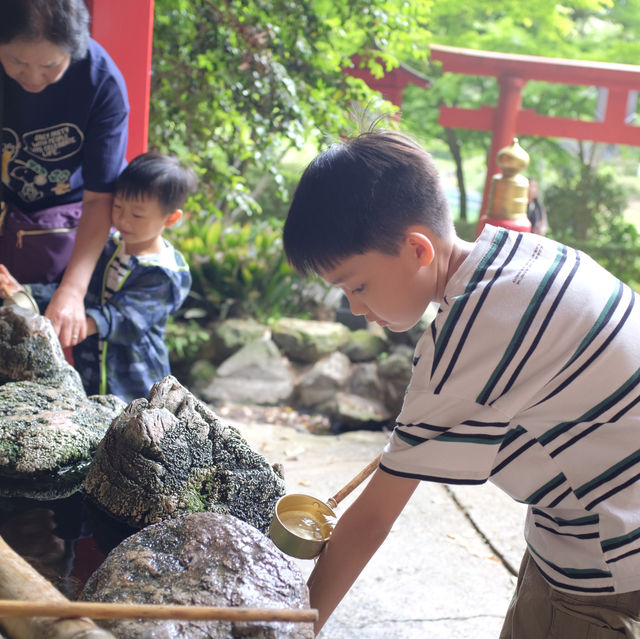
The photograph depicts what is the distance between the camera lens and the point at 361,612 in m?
3.09

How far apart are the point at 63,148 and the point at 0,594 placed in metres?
2.03

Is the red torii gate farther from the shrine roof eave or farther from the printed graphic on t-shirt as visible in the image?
the printed graphic on t-shirt

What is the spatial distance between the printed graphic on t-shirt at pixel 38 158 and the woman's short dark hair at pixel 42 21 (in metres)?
0.46

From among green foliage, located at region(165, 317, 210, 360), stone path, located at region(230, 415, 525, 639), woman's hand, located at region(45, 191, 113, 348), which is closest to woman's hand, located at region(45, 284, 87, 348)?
woman's hand, located at region(45, 191, 113, 348)

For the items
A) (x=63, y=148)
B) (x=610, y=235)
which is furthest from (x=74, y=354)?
(x=610, y=235)

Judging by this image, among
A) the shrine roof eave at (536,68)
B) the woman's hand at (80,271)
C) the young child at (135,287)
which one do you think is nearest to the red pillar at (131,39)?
the young child at (135,287)

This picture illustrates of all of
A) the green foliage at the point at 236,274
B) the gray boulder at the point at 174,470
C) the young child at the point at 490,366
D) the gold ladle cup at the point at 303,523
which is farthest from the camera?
the green foliage at the point at 236,274

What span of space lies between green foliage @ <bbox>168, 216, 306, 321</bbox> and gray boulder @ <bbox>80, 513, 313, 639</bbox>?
19.3 ft

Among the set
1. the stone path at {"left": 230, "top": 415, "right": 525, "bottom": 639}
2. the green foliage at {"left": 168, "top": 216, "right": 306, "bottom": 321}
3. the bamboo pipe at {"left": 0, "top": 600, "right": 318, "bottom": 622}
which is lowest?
the green foliage at {"left": 168, "top": 216, "right": 306, "bottom": 321}

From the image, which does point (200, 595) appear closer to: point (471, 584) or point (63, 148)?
point (63, 148)

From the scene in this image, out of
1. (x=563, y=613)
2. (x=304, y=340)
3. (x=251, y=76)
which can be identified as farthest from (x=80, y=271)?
(x=304, y=340)

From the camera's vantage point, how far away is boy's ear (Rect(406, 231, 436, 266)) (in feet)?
4.71

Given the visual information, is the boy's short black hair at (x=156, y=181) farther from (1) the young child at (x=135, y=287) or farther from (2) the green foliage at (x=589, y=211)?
(2) the green foliage at (x=589, y=211)

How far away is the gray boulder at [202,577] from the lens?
1.25 metres
